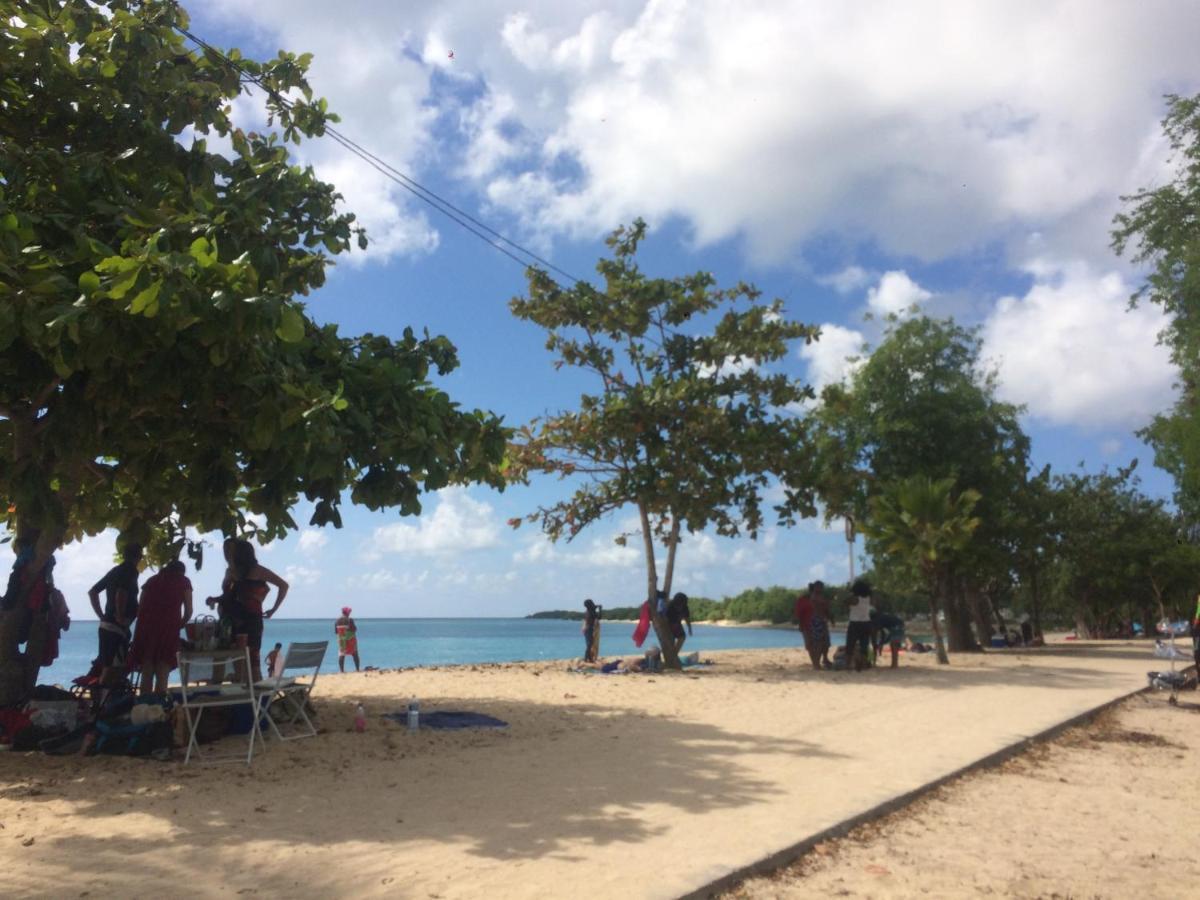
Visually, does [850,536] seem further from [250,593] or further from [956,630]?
[250,593]

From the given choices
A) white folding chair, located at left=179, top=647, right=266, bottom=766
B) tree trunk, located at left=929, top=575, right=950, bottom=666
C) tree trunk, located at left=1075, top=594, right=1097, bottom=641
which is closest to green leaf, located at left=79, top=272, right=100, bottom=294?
white folding chair, located at left=179, top=647, right=266, bottom=766

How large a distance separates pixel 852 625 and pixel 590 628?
5977 mm

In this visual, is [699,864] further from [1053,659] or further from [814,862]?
[1053,659]

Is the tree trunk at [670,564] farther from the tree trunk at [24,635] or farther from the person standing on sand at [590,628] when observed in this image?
the tree trunk at [24,635]

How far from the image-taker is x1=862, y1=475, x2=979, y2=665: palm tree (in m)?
20.7

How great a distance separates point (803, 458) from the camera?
57.3 ft

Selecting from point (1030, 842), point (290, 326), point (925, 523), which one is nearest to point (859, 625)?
point (925, 523)

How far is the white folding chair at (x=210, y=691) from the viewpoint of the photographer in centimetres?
684

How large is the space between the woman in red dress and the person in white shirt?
1185 cm

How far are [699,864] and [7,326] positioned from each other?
16.8 ft

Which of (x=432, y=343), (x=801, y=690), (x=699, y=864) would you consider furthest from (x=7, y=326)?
(x=801, y=690)

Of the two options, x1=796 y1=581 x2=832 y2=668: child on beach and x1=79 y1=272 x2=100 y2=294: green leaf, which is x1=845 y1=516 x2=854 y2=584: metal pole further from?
x1=79 y1=272 x2=100 y2=294: green leaf

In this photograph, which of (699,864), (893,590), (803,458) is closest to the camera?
(699,864)

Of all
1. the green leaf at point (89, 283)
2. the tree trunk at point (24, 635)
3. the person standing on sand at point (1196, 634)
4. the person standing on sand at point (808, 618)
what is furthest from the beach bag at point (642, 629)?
the green leaf at point (89, 283)
